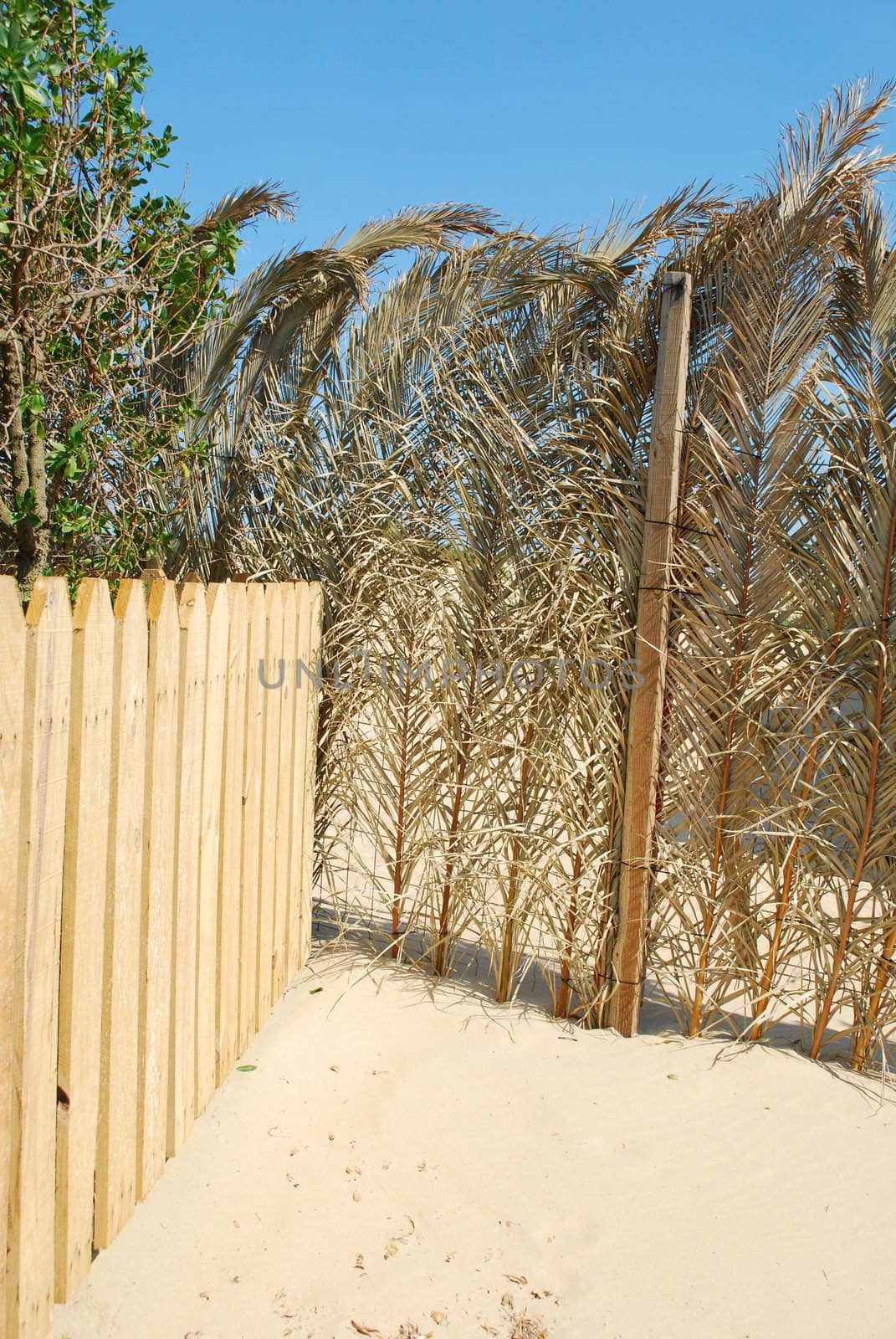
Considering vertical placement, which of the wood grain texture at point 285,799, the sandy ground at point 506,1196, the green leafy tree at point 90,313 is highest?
the green leafy tree at point 90,313

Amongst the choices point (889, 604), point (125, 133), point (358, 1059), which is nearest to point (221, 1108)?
point (358, 1059)

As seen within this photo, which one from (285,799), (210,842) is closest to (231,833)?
(210,842)

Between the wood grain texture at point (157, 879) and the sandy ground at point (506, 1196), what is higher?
the wood grain texture at point (157, 879)

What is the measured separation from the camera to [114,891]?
2148 mm

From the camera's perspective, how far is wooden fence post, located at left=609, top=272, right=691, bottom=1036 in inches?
139

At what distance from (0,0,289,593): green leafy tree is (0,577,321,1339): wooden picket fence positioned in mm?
1811

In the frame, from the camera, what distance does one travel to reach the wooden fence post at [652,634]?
354 cm

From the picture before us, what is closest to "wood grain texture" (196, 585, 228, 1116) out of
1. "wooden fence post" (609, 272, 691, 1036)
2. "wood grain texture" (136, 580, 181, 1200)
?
"wood grain texture" (136, 580, 181, 1200)

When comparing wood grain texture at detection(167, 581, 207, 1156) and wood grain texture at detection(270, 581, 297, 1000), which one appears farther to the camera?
wood grain texture at detection(270, 581, 297, 1000)

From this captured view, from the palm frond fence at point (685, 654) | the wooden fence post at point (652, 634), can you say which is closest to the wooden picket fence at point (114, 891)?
the palm frond fence at point (685, 654)

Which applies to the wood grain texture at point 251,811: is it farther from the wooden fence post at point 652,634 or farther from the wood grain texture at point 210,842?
the wooden fence post at point 652,634

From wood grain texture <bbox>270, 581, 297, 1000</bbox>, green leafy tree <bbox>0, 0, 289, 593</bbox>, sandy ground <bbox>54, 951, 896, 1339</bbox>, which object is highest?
green leafy tree <bbox>0, 0, 289, 593</bbox>

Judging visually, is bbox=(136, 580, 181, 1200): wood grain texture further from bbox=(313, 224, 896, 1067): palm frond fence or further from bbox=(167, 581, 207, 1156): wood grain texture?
bbox=(313, 224, 896, 1067): palm frond fence

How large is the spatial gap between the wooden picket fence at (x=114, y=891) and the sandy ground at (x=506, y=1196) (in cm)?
22
